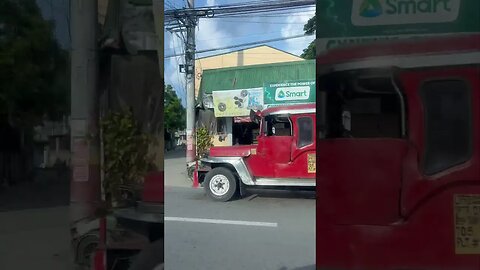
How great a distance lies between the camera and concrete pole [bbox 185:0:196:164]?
14336 mm

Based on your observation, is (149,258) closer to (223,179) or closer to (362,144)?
(362,144)

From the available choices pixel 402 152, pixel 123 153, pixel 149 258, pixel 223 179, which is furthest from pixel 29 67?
pixel 223 179

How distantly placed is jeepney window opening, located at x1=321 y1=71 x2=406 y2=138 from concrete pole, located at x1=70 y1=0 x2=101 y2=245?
0.83 meters

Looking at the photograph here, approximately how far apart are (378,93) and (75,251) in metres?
1.23

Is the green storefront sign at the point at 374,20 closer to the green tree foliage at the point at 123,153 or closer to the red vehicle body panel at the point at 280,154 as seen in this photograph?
the green tree foliage at the point at 123,153

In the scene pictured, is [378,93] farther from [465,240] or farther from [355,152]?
[465,240]

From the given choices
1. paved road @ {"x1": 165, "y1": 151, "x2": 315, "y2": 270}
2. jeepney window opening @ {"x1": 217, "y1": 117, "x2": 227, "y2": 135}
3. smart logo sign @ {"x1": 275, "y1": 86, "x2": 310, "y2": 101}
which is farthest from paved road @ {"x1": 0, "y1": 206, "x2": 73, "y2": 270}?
jeepney window opening @ {"x1": 217, "y1": 117, "x2": 227, "y2": 135}

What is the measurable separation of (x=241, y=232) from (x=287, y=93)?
10.7m

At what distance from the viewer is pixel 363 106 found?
1.86 m

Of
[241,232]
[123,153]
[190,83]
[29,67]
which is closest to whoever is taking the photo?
[29,67]

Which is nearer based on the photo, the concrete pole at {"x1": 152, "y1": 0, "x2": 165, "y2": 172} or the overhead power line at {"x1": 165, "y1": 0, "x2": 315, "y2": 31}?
the concrete pole at {"x1": 152, "y1": 0, "x2": 165, "y2": 172}

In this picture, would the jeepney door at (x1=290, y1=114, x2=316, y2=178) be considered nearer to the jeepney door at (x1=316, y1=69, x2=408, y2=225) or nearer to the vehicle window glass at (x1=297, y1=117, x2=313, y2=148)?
the vehicle window glass at (x1=297, y1=117, x2=313, y2=148)

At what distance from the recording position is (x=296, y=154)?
33.2ft

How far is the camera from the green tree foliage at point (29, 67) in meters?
1.77
